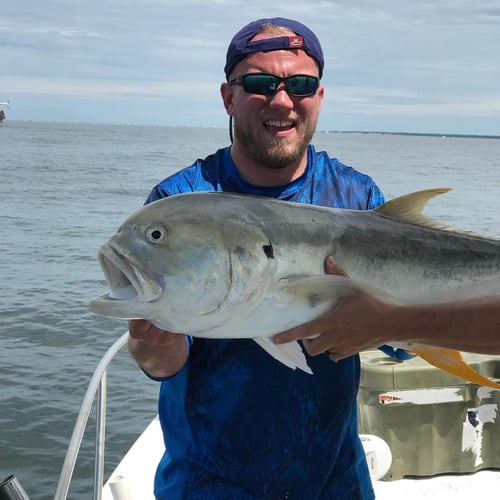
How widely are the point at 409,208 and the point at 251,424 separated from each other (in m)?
1.06

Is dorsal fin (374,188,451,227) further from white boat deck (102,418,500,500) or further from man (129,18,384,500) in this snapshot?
white boat deck (102,418,500,500)

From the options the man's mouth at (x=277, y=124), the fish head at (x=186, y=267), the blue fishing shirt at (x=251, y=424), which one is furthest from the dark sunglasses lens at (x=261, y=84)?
the fish head at (x=186, y=267)

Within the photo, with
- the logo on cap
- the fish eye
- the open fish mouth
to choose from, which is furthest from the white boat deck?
the logo on cap

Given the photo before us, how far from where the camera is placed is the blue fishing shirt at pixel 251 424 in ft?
8.98

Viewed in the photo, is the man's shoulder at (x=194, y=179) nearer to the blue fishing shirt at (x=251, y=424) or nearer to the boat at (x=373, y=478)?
the blue fishing shirt at (x=251, y=424)

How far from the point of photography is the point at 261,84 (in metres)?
2.91

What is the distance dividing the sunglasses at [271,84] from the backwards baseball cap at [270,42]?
12cm

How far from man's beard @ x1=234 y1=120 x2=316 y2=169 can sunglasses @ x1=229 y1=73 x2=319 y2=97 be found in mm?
171

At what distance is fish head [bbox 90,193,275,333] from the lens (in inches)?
87.9

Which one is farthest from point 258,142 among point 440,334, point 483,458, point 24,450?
point 24,450

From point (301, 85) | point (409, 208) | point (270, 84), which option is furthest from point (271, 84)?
point (409, 208)

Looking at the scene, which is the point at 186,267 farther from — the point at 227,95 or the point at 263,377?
the point at 227,95

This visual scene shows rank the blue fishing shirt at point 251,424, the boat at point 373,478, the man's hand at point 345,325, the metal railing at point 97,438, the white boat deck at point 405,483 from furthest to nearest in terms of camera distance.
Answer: the white boat deck at point 405,483, the boat at point 373,478, the metal railing at point 97,438, the blue fishing shirt at point 251,424, the man's hand at point 345,325

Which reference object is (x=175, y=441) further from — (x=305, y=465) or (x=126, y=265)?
(x=126, y=265)
